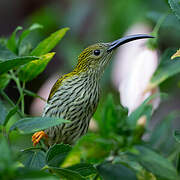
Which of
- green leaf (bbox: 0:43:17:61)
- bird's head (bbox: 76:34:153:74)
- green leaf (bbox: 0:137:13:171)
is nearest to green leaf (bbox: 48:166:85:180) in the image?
green leaf (bbox: 0:137:13:171)

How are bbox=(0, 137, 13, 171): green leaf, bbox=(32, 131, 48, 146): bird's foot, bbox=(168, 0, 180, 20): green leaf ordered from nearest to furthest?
bbox=(0, 137, 13, 171): green leaf
bbox=(168, 0, 180, 20): green leaf
bbox=(32, 131, 48, 146): bird's foot

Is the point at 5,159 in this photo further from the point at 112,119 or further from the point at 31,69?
the point at 31,69

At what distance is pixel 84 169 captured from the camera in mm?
1146

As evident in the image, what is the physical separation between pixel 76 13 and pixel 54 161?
332 centimetres

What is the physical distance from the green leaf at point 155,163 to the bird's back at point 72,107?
2.72 feet

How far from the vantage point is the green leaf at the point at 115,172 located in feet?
3.71

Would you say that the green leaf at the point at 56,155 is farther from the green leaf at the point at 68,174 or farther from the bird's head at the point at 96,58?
the bird's head at the point at 96,58

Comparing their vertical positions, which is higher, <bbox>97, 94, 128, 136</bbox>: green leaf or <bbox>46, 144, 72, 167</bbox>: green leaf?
<bbox>97, 94, 128, 136</bbox>: green leaf

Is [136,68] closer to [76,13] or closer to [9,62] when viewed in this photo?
[9,62]

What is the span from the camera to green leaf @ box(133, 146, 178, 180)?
3.30 ft

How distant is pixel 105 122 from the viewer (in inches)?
42.5

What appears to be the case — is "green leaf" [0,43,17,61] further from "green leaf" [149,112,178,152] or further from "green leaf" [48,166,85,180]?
"green leaf" [149,112,178,152]

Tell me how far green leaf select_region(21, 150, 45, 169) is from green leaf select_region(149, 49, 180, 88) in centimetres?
59

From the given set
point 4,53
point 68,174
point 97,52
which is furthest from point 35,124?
point 97,52
